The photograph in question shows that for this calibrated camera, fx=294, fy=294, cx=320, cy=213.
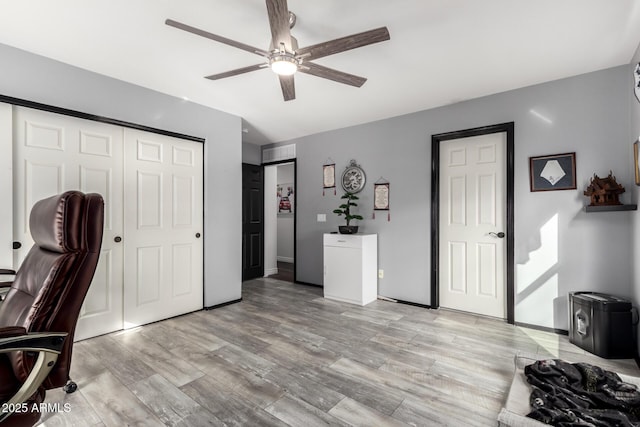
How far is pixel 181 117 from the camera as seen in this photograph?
3430 mm

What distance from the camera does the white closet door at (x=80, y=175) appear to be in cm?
243

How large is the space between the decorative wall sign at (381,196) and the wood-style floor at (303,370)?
4.66 feet

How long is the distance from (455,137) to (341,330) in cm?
259

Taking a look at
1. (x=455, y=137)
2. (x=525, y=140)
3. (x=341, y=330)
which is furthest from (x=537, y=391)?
(x=455, y=137)

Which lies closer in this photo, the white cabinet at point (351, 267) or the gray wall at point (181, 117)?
the gray wall at point (181, 117)

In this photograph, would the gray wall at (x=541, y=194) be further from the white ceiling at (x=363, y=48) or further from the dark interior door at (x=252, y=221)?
the dark interior door at (x=252, y=221)

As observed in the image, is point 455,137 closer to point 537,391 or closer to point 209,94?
point 537,391

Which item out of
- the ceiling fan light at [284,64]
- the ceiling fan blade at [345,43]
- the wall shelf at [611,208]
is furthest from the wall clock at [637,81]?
the ceiling fan light at [284,64]

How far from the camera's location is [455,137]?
3.53m

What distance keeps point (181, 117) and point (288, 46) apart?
2113 millimetres

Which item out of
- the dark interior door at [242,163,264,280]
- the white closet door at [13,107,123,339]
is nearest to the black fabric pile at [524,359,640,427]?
the white closet door at [13,107,123,339]

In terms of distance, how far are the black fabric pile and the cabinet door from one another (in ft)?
7.03

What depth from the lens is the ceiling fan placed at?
1650 millimetres

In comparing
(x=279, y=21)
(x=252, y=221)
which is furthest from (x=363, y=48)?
(x=252, y=221)
